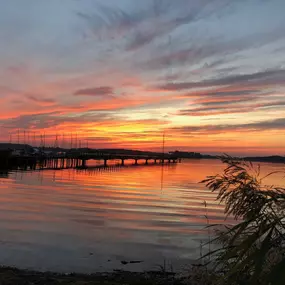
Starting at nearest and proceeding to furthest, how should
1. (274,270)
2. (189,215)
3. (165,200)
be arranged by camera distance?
(274,270) < (189,215) < (165,200)

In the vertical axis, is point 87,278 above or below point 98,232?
above

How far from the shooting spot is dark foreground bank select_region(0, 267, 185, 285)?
983 centimetres

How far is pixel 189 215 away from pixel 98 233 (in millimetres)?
8378

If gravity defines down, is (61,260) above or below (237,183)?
below

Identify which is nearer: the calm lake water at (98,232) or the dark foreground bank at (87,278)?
the dark foreground bank at (87,278)

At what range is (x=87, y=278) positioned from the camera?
425 inches

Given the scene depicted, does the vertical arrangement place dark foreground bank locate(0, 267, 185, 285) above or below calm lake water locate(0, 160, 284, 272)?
above

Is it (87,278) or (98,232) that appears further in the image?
(98,232)

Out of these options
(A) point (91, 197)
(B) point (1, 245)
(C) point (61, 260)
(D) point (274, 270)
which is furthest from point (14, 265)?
(A) point (91, 197)

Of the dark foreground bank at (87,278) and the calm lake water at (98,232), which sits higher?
the dark foreground bank at (87,278)

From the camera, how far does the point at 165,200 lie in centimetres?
3170

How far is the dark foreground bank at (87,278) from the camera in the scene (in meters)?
9.83

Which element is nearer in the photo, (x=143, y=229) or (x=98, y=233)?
(x=98, y=233)

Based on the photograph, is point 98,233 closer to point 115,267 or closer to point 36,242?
point 36,242
